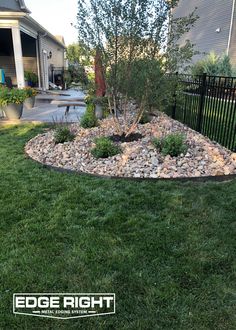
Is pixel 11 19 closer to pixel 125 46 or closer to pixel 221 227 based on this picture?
pixel 125 46

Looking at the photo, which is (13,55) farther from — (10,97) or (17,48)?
(10,97)

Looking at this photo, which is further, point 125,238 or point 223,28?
point 223,28

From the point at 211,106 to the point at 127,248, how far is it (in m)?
3.72

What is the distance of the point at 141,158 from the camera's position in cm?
446

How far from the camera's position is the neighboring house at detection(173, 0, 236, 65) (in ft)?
44.1

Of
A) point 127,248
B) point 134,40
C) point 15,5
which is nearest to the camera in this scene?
point 127,248

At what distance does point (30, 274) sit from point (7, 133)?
512cm

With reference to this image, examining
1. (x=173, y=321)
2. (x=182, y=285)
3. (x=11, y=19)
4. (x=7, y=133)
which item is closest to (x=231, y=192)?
(x=182, y=285)

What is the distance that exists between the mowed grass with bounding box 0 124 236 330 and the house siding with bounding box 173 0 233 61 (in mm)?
11174

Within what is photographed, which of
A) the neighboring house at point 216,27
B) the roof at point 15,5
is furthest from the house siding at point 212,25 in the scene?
the roof at point 15,5

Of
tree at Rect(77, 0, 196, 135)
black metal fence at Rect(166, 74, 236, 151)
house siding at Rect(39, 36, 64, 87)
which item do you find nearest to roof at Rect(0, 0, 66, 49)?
house siding at Rect(39, 36, 64, 87)

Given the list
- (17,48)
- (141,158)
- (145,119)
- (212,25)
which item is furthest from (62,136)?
(212,25)

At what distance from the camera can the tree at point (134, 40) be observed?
461 cm

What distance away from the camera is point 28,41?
48.6ft
